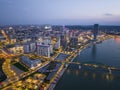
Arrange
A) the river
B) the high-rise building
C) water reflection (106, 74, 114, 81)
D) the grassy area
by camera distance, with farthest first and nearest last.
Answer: the high-rise building < the grassy area < water reflection (106, 74, 114, 81) < the river

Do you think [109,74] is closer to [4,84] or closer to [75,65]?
[75,65]

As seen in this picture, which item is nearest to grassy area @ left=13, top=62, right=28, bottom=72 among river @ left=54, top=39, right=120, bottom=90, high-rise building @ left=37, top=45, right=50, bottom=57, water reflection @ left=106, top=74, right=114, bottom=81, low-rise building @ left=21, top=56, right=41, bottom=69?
low-rise building @ left=21, top=56, right=41, bottom=69

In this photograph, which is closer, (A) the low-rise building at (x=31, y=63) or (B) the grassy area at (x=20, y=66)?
(B) the grassy area at (x=20, y=66)

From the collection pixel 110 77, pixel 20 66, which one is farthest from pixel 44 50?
pixel 110 77

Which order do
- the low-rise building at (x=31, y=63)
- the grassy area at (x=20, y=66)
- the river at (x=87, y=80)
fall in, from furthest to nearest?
the low-rise building at (x=31, y=63)
the grassy area at (x=20, y=66)
the river at (x=87, y=80)

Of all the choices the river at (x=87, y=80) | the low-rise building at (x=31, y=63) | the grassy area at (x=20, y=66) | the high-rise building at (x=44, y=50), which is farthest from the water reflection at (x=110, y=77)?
the high-rise building at (x=44, y=50)

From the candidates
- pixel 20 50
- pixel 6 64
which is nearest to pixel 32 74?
pixel 6 64

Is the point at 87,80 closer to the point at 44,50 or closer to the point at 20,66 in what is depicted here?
the point at 20,66

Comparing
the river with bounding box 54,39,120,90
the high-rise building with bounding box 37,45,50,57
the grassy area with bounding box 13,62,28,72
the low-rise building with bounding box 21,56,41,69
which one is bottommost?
the river with bounding box 54,39,120,90

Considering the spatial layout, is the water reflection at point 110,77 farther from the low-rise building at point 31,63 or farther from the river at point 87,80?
the low-rise building at point 31,63

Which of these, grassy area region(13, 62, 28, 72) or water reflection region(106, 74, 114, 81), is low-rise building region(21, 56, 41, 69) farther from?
Result: water reflection region(106, 74, 114, 81)

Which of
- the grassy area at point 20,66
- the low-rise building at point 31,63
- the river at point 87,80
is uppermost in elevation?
the low-rise building at point 31,63
